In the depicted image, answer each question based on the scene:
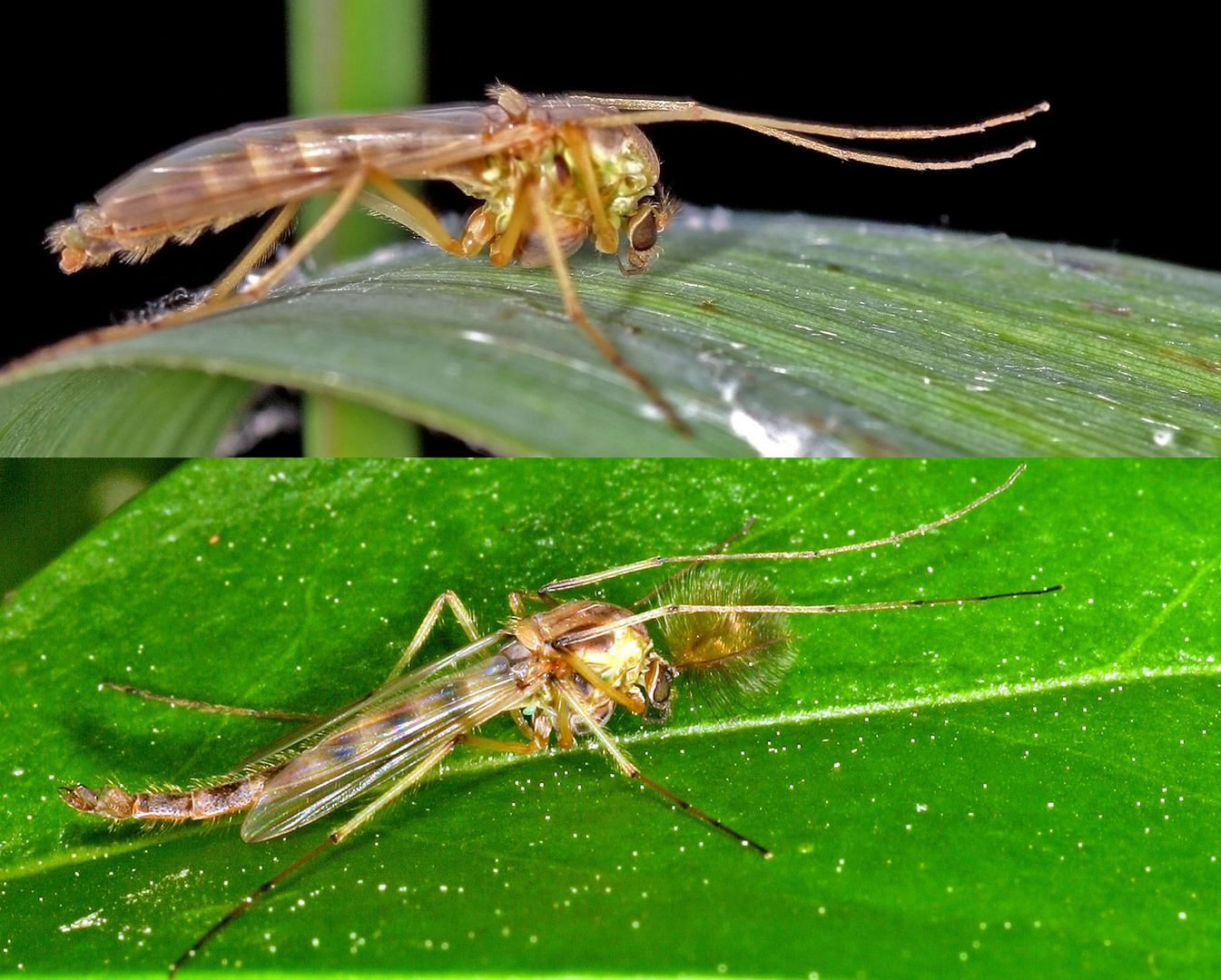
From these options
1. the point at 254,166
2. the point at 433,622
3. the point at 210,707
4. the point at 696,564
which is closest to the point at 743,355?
the point at 696,564

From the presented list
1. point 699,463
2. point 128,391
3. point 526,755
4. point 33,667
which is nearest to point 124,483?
point 33,667

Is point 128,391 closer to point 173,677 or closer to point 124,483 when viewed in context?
point 173,677

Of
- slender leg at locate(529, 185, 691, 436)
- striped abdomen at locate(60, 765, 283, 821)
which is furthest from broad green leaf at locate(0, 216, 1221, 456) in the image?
striped abdomen at locate(60, 765, 283, 821)

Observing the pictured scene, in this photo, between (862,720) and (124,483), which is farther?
(124,483)

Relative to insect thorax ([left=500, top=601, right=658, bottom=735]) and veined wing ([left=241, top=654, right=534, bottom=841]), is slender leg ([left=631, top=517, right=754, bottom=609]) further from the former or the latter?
veined wing ([left=241, top=654, right=534, bottom=841])

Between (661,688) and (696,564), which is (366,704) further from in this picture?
(696,564)

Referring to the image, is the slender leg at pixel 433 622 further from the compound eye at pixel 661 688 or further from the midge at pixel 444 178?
the midge at pixel 444 178

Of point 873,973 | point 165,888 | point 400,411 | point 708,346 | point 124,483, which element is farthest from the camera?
point 124,483

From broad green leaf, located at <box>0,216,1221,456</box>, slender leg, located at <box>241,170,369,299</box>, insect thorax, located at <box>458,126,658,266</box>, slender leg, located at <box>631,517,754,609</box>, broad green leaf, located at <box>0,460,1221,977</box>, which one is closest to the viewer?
broad green leaf, located at <box>0,216,1221,456</box>
